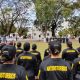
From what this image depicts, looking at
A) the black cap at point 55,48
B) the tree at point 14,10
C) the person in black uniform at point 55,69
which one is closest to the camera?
the black cap at point 55,48

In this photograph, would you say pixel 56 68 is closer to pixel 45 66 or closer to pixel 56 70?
pixel 56 70

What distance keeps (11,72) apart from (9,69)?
7 cm

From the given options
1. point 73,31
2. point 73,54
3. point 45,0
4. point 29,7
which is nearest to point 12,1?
point 29,7

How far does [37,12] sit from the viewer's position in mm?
72250

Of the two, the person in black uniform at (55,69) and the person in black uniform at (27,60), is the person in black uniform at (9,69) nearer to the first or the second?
the person in black uniform at (55,69)

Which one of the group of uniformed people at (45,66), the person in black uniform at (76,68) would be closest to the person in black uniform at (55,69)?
the group of uniformed people at (45,66)

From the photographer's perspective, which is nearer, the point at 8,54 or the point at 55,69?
the point at 8,54

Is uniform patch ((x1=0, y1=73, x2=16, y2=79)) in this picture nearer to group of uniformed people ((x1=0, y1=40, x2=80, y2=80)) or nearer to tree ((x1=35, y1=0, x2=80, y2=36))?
group of uniformed people ((x1=0, y1=40, x2=80, y2=80))

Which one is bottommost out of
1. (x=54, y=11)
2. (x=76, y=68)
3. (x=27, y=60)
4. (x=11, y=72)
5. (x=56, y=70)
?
(x=76, y=68)

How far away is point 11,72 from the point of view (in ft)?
16.8

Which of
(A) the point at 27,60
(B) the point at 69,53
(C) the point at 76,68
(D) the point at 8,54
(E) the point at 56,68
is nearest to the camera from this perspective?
(D) the point at 8,54

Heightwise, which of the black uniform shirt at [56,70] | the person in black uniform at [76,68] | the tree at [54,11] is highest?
the tree at [54,11]

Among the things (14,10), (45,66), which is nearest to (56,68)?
(45,66)

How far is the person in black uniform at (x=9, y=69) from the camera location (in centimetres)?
509
